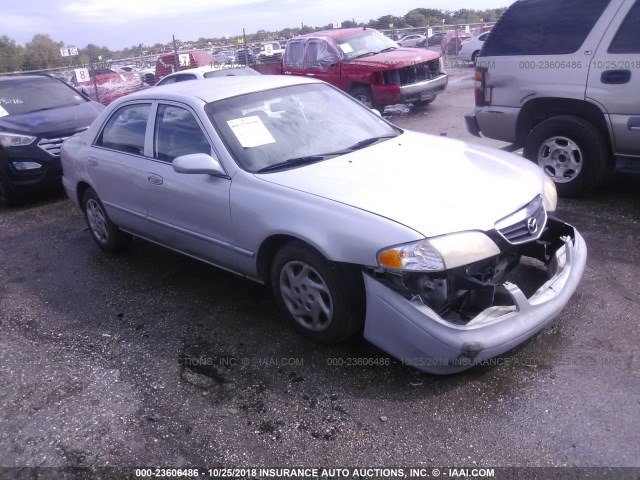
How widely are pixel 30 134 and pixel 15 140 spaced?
0.20 m

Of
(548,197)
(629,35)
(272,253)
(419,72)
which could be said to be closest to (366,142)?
(272,253)

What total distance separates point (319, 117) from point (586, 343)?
2.42m

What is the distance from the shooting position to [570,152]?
5652 millimetres

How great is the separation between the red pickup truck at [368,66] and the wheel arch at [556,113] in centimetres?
554

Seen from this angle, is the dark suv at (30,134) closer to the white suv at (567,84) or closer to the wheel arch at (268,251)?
the wheel arch at (268,251)

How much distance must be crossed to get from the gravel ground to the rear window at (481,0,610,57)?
6.88 ft

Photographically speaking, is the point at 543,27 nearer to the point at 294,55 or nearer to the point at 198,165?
the point at 198,165

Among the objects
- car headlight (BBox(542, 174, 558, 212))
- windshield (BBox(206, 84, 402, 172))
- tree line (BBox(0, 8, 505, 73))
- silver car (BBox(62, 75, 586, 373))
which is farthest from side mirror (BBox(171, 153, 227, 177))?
tree line (BBox(0, 8, 505, 73))

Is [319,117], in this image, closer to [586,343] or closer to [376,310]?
[376,310]

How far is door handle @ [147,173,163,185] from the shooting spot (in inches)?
171

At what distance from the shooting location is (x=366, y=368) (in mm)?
3354

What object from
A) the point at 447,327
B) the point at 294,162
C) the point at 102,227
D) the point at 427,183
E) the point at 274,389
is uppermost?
the point at 294,162

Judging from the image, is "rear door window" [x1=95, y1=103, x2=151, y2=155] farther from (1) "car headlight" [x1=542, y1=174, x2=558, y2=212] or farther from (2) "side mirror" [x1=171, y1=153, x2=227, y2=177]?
(1) "car headlight" [x1=542, y1=174, x2=558, y2=212]

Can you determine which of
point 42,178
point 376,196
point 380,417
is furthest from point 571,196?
point 42,178
